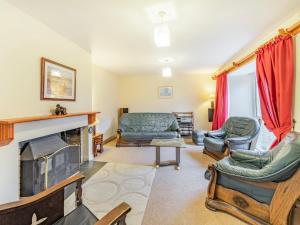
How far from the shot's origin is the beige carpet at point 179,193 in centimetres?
172

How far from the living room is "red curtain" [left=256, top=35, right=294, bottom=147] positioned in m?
0.01

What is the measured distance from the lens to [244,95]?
429 centimetres

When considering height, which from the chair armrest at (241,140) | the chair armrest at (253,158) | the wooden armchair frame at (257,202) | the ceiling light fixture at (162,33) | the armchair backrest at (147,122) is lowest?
the wooden armchair frame at (257,202)

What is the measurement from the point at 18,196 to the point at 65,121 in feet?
3.83

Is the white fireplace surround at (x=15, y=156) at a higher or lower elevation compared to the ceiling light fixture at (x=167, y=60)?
lower

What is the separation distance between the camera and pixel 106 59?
402 centimetres

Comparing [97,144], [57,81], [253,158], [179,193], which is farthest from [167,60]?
[179,193]

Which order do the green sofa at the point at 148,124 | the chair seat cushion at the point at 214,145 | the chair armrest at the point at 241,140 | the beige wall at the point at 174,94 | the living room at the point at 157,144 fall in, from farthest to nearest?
the beige wall at the point at 174,94, the green sofa at the point at 148,124, the chair seat cushion at the point at 214,145, the chair armrest at the point at 241,140, the living room at the point at 157,144

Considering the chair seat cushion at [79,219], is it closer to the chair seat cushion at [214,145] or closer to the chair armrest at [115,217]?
the chair armrest at [115,217]

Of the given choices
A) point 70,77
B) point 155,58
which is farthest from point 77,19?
point 155,58

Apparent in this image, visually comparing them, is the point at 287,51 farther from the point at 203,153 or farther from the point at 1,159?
the point at 1,159

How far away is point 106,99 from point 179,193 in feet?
12.5

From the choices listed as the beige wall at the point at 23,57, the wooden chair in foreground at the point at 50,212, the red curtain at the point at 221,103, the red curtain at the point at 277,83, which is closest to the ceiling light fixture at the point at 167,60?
the red curtain at the point at 221,103

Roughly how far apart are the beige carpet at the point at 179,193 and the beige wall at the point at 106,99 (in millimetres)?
1423
